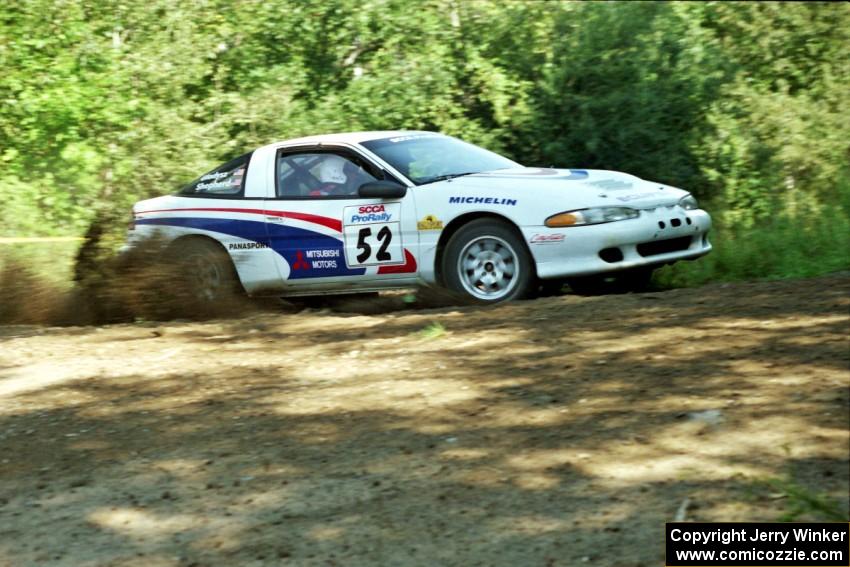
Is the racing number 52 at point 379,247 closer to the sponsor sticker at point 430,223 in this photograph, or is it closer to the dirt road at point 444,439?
the sponsor sticker at point 430,223

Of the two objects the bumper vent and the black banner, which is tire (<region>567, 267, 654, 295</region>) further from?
the black banner

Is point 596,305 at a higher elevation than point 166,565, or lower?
higher

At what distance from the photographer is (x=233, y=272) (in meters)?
10.3

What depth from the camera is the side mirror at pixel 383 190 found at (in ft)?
31.4

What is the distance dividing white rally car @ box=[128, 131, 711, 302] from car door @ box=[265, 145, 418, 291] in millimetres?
11

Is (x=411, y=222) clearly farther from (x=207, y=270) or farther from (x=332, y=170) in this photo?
(x=207, y=270)

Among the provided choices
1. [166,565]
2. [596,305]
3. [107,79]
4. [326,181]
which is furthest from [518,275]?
[107,79]

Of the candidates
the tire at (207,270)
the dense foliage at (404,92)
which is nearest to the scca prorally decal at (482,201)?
the tire at (207,270)

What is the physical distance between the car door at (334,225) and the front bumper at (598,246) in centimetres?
107

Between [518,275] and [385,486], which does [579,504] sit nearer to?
[385,486]

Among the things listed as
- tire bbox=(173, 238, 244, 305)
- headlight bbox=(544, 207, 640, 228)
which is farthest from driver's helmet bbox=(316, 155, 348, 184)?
headlight bbox=(544, 207, 640, 228)

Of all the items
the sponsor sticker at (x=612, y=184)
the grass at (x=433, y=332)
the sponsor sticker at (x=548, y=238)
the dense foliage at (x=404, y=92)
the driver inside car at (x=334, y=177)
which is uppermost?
the dense foliage at (x=404, y=92)

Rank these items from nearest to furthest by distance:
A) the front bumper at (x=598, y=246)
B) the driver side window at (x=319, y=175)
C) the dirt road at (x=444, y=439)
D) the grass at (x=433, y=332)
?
the dirt road at (x=444, y=439) < the grass at (x=433, y=332) < the front bumper at (x=598, y=246) < the driver side window at (x=319, y=175)

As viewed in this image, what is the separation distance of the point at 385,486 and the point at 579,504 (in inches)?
33.9
